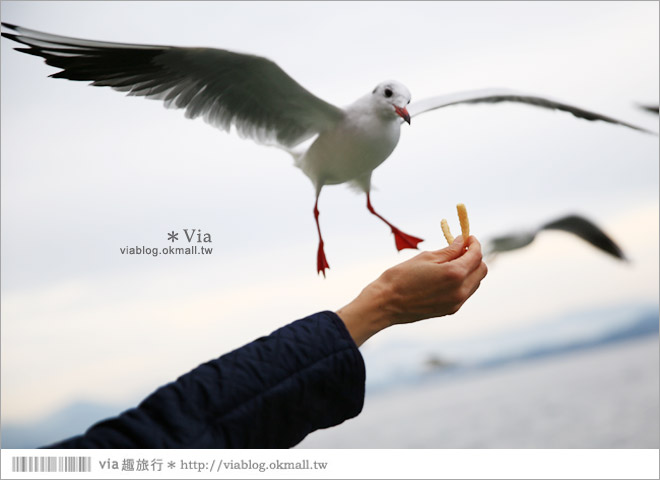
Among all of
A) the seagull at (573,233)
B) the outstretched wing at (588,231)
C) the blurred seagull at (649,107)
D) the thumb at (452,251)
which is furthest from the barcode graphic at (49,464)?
the blurred seagull at (649,107)

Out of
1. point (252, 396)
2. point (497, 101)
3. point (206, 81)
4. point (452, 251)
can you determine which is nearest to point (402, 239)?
point (497, 101)

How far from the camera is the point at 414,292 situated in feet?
1.72

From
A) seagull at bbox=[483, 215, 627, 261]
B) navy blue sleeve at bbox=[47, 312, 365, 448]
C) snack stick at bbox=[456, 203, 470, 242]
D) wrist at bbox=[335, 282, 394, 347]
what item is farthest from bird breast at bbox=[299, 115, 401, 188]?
navy blue sleeve at bbox=[47, 312, 365, 448]

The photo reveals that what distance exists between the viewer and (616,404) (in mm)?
1260

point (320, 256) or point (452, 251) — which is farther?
point (320, 256)

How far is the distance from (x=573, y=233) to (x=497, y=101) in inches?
11.4

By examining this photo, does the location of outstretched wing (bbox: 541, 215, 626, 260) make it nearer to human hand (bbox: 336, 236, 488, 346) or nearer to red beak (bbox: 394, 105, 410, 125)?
red beak (bbox: 394, 105, 410, 125)

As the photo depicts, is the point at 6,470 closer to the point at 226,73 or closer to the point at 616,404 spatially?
the point at 226,73

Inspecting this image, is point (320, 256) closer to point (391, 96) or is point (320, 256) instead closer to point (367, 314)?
point (391, 96)

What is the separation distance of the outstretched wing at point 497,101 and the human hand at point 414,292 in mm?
539

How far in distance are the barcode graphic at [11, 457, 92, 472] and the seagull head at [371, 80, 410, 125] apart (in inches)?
25.2

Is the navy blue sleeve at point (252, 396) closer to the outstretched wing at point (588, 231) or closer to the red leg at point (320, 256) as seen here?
the red leg at point (320, 256)

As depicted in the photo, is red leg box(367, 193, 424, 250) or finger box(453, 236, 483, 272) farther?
red leg box(367, 193, 424, 250)

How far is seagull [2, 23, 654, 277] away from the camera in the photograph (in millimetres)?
946
